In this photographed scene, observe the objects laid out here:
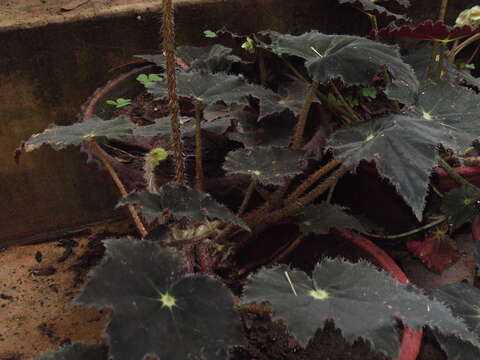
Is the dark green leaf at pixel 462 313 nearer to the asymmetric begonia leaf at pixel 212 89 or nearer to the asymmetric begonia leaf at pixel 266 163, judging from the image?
the asymmetric begonia leaf at pixel 266 163

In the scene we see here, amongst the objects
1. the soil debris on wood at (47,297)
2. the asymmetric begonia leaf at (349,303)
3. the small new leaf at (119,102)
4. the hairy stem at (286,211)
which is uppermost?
the small new leaf at (119,102)

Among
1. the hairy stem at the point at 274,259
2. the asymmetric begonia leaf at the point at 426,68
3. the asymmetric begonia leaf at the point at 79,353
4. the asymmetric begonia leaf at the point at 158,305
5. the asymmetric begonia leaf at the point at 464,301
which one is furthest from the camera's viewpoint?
the asymmetric begonia leaf at the point at 426,68

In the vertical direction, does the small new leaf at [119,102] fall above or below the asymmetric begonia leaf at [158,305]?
above

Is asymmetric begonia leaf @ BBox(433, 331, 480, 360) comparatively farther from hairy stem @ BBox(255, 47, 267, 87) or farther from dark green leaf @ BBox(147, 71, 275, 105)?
hairy stem @ BBox(255, 47, 267, 87)

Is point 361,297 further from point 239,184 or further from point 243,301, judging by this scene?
point 239,184

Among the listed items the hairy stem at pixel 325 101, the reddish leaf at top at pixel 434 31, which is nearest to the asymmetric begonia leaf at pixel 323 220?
the hairy stem at pixel 325 101

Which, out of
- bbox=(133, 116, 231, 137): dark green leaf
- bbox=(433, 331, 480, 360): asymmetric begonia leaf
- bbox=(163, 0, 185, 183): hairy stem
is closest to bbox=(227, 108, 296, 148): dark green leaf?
bbox=(133, 116, 231, 137): dark green leaf
